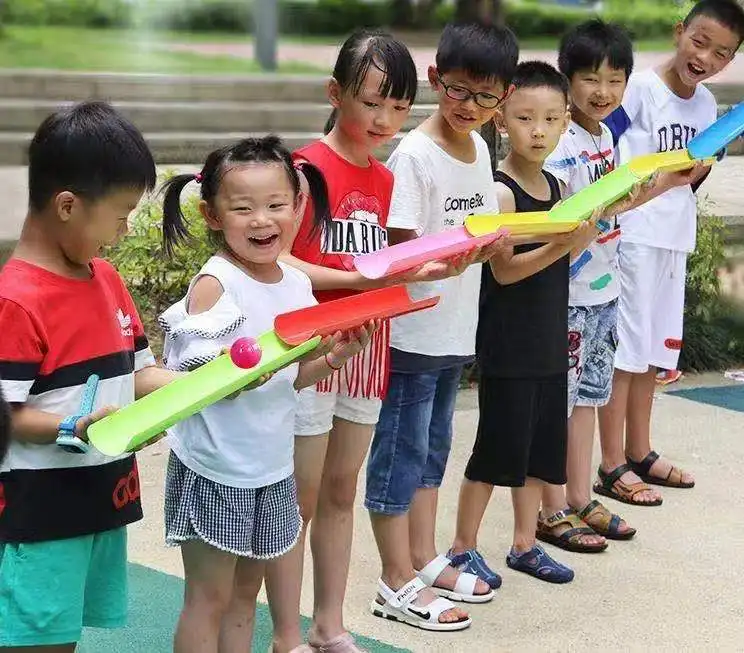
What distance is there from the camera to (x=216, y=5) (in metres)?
8.23

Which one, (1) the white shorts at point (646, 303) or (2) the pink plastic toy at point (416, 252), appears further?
(1) the white shorts at point (646, 303)

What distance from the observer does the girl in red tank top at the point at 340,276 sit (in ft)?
9.83

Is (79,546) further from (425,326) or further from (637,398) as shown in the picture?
(637,398)

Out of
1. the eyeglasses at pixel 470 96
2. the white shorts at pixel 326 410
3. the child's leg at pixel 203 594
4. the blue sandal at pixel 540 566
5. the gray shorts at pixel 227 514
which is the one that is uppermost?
the eyeglasses at pixel 470 96

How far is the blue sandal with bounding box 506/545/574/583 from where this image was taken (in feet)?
12.6

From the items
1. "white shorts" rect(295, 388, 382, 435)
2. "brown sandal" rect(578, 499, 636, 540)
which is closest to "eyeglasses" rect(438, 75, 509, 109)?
"white shorts" rect(295, 388, 382, 435)

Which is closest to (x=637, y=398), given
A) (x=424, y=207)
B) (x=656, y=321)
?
(x=656, y=321)

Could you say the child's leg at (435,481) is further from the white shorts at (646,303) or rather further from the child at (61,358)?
the child at (61,358)

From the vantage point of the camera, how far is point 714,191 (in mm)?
8531

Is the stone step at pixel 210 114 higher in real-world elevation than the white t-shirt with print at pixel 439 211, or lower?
higher

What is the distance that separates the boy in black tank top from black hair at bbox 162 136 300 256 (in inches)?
38.3

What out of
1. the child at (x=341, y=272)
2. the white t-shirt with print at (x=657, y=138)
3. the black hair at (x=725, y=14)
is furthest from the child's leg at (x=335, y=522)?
the black hair at (x=725, y=14)

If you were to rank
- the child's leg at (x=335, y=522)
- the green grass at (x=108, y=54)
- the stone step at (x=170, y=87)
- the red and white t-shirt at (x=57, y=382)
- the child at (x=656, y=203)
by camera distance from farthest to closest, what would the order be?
the stone step at (x=170, y=87) → the green grass at (x=108, y=54) → the child at (x=656, y=203) → the child's leg at (x=335, y=522) → the red and white t-shirt at (x=57, y=382)

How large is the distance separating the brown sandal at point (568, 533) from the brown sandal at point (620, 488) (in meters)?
0.46
